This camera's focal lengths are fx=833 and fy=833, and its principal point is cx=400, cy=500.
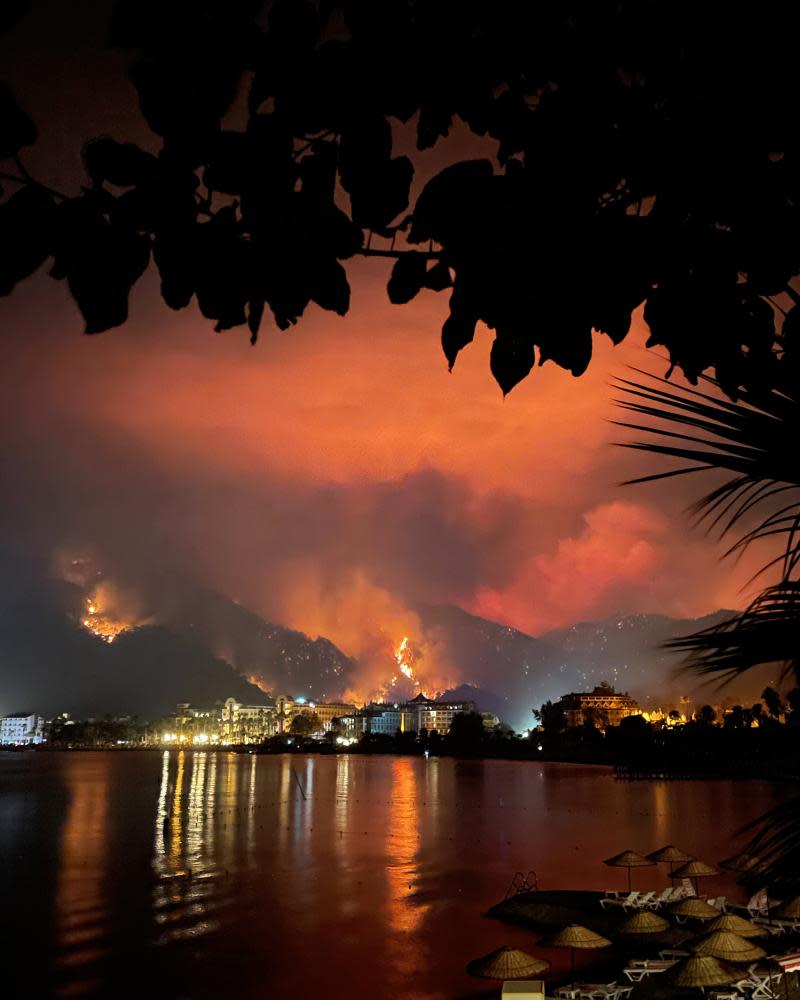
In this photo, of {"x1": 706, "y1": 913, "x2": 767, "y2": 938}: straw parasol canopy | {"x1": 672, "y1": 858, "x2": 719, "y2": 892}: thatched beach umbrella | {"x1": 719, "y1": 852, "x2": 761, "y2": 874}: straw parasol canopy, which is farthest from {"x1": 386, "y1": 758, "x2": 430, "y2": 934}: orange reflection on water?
{"x1": 706, "y1": 913, "x2": 767, "y2": 938}: straw parasol canopy

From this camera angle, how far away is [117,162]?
5.10 ft

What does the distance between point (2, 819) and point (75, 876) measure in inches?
960

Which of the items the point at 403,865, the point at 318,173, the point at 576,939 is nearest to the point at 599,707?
the point at 403,865

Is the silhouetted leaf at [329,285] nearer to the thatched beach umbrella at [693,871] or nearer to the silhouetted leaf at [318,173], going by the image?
the silhouetted leaf at [318,173]

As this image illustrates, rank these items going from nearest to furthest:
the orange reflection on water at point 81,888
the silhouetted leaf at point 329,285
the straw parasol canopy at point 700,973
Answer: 1. the silhouetted leaf at point 329,285
2. the straw parasol canopy at point 700,973
3. the orange reflection on water at point 81,888

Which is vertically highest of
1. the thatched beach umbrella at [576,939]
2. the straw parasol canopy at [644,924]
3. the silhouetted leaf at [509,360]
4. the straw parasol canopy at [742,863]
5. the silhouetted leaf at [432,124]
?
the silhouetted leaf at [432,124]

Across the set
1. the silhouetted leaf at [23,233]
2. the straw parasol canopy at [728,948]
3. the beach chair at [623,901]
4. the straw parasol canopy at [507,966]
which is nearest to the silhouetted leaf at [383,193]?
the silhouetted leaf at [23,233]

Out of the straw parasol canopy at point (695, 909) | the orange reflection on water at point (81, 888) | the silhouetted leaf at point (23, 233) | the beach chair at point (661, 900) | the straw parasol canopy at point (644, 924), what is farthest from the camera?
the orange reflection on water at point (81, 888)

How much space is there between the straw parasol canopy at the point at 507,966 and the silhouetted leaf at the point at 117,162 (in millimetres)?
14687

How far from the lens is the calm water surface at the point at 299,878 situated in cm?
1761

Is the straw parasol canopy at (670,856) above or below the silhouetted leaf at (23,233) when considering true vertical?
below

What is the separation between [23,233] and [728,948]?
1416 cm

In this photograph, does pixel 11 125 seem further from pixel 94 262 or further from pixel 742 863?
pixel 742 863

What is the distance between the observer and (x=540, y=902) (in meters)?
20.3
